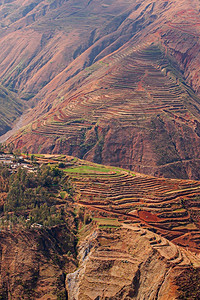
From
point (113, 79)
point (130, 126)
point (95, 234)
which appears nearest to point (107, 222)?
point (95, 234)

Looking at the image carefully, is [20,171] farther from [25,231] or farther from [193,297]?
[193,297]

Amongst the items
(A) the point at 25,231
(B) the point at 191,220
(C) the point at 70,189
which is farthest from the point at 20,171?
(B) the point at 191,220

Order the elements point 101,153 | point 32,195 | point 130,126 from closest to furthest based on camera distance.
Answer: point 32,195, point 101,153, point 130,126

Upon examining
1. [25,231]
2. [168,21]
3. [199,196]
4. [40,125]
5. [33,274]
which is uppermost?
[168,21]

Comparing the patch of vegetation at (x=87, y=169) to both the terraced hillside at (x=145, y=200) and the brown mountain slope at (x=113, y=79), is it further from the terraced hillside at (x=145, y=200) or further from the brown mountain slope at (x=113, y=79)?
the brown mountain slope at (x=113, y=79)

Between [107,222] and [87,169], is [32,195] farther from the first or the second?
[87,169]
